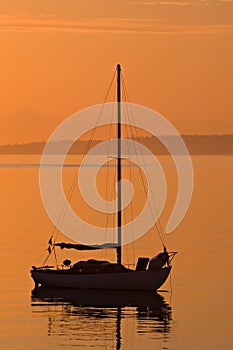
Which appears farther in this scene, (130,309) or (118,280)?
(118,280)

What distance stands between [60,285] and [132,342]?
1792 centimetres

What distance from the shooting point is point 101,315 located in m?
68.4

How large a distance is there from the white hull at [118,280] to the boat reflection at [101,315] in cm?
39

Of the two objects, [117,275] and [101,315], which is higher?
[117,275]

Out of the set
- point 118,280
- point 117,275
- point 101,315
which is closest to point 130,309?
point 101,315

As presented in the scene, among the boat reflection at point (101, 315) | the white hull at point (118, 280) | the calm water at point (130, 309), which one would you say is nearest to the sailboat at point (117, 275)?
the white hull at point (118, 280)

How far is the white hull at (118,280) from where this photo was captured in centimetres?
7556

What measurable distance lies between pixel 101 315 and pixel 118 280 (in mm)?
7384

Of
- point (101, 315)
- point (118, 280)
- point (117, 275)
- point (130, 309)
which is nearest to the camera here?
point (101, 315)

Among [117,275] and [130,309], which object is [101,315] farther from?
[117,275]

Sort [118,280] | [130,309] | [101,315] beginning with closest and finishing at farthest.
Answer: [101,315] < [130,309] < [118,280]

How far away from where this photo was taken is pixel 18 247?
103 meters

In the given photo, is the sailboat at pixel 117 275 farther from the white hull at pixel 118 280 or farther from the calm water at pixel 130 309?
the calm water at pixel 130 309

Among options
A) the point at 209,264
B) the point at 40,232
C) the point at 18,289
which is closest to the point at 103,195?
the point at 40,232
